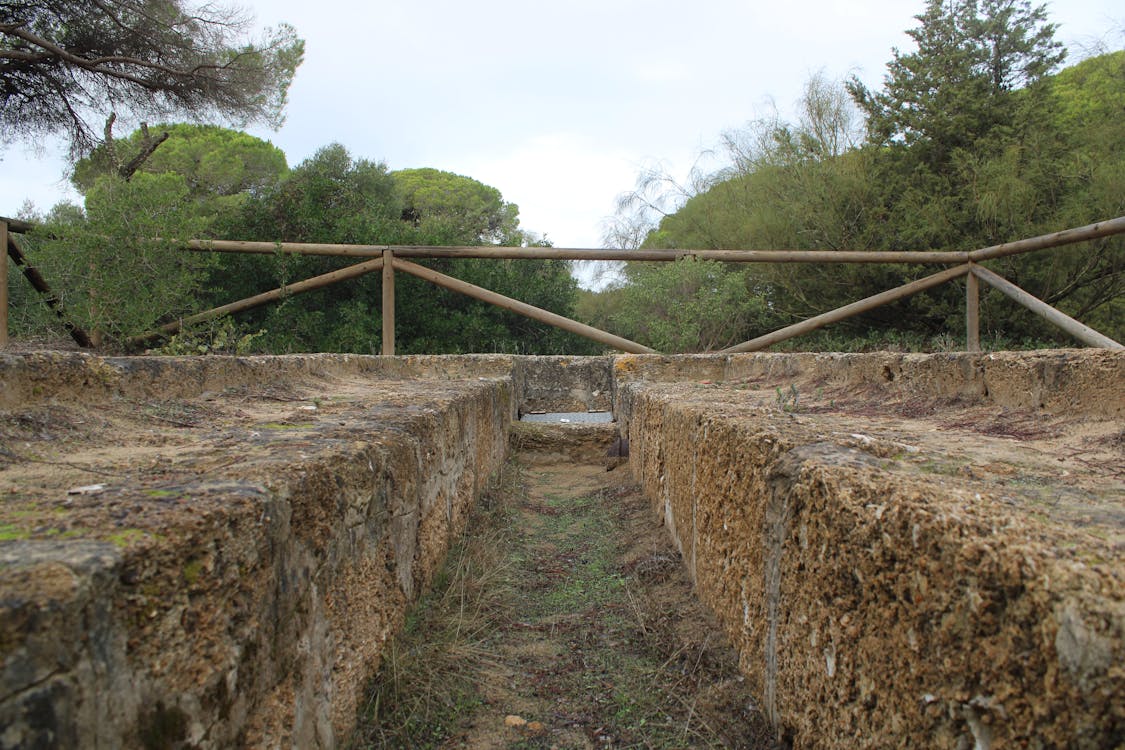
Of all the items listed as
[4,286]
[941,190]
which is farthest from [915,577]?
[941,190]

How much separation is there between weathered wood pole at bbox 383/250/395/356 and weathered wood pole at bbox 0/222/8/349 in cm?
227

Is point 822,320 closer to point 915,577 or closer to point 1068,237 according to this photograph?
point 1068,237

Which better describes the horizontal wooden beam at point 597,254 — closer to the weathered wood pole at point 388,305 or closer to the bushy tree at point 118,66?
the weathered wood pole at point 388,305

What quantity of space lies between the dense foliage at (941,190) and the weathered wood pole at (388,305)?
2358mm

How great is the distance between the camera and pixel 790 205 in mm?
9281

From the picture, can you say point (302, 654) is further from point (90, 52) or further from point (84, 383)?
point (90, 52)

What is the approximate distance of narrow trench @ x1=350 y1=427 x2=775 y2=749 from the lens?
1.57 metres

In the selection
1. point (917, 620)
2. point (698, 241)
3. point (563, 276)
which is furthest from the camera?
point (698, 241)

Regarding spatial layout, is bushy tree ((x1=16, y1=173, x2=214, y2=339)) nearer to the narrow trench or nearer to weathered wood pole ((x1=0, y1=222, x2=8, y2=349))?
weathered wood pole ((x1=0, y1=222, x2=8, y2=349))

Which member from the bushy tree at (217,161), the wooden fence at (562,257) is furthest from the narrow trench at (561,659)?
the bushy tree at (217,161)

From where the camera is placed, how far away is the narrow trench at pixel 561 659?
157cm

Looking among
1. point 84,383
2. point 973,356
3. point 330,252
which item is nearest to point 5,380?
point 84,383

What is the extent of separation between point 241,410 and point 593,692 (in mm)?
1300

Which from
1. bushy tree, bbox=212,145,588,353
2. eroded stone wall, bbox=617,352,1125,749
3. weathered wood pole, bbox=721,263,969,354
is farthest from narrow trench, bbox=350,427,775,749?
bushy tree, bbox=212,145,588,353
